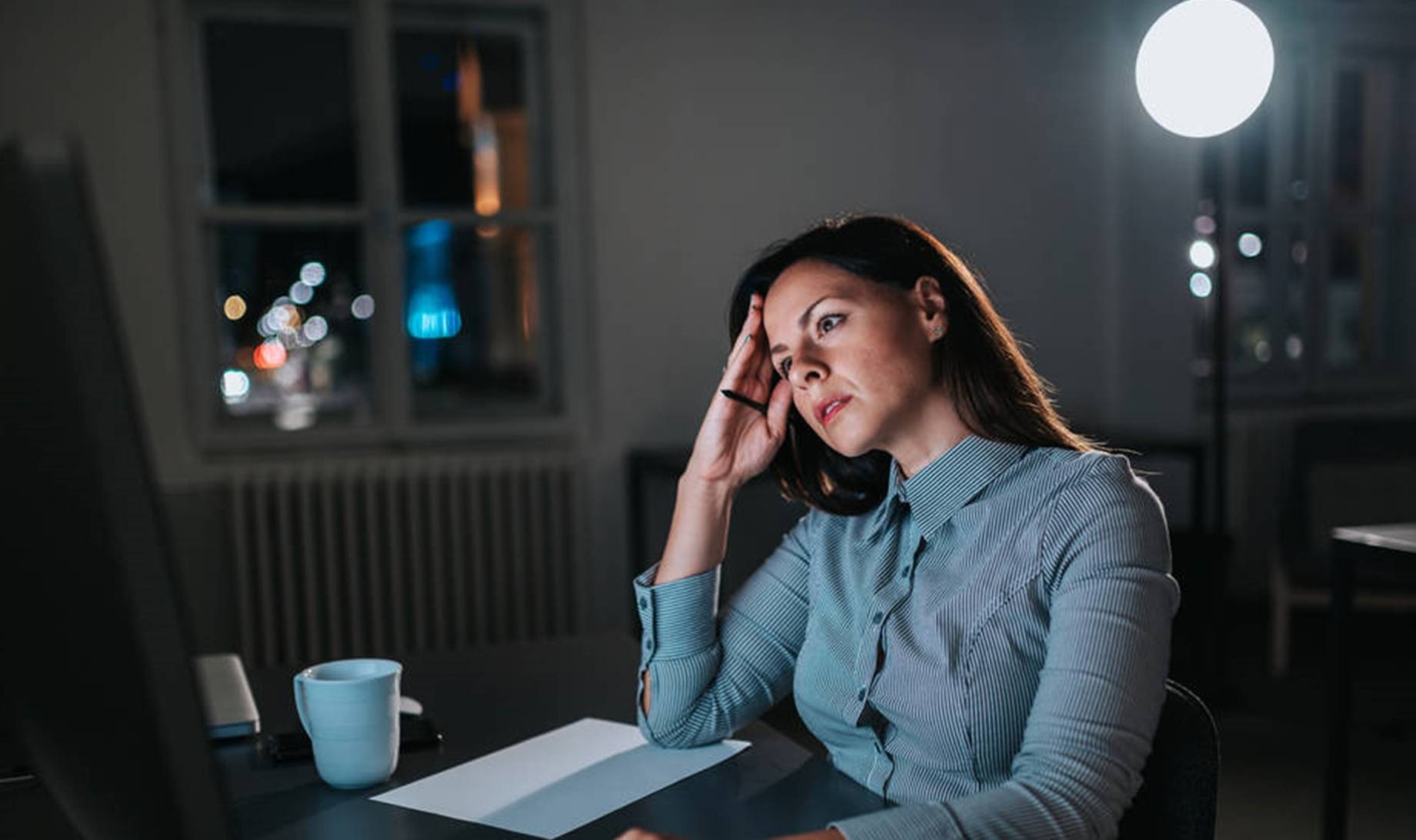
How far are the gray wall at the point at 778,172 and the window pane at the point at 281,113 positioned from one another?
8.8 inches

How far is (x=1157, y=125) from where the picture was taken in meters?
4.50

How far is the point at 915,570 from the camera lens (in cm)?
121

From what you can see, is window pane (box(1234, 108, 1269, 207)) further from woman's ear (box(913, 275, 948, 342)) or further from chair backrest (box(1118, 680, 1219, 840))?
chair backrest (box(1118, 680, 1219, 840))

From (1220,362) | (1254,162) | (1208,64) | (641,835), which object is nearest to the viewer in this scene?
(641,835)

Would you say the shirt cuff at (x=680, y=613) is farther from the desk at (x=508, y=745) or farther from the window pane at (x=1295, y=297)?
the window pane at (x=1295, y=297)

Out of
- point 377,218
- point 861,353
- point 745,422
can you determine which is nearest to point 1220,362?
point 377,218

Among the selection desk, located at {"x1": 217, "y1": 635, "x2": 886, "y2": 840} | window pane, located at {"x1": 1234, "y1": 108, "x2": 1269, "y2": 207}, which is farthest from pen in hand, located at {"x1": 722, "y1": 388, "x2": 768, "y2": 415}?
window pane, located at {"x1": 1234, "y1": 108, "x2": 1269, "y2": 207}

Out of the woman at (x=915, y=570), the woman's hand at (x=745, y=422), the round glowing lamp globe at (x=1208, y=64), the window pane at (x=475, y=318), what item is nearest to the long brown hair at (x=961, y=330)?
the woman at (x=915, y=570)

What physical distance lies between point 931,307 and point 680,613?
42 cm

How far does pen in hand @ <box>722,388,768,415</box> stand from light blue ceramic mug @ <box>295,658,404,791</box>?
19.3 inches

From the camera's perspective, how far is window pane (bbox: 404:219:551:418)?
403 cm

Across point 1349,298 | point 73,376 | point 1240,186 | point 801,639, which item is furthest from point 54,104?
point 1349,298

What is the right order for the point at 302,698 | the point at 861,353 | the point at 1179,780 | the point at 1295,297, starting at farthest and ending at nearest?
the point at 1295,297, the point at 861,353, the point at 302,698, the point at 1179,780

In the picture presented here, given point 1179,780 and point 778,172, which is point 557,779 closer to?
point 1179,780
